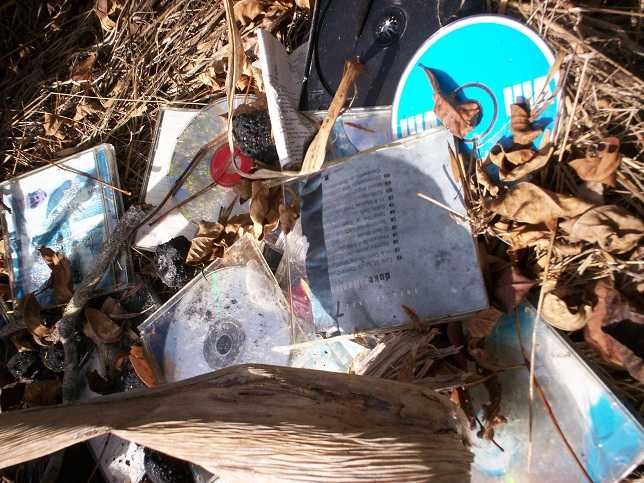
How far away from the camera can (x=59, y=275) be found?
1634mm

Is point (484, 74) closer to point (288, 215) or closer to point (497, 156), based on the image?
point (497, 156)

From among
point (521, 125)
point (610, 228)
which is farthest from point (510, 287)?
point (521, 125)

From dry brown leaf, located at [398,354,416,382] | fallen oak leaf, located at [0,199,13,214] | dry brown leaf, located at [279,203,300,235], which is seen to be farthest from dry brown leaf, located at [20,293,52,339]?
dry brown leaf, located at [398,354,416,382]

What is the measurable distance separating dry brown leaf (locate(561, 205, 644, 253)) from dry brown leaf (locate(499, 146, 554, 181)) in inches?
4.7

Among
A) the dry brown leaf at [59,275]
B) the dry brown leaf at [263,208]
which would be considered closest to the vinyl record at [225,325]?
the dry brown leaf at [263,208]

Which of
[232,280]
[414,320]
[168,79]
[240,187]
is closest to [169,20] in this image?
[168,79]

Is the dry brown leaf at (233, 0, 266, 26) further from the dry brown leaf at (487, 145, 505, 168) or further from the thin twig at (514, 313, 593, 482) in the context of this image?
the thin twig at (514, 313, 593, 482)

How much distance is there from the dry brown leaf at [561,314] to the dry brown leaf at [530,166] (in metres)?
0.23

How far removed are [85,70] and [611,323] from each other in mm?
1626

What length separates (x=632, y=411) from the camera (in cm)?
96

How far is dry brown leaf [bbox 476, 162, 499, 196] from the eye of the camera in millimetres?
1056

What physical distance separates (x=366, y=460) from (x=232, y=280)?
82cm

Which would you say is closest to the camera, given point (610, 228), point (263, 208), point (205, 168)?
point (610, 228)

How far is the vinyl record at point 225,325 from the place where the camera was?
1.39 meters
